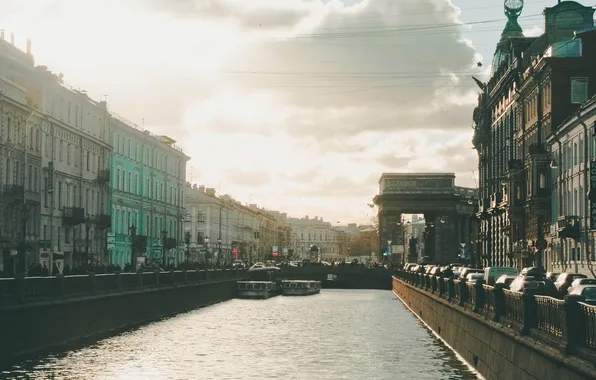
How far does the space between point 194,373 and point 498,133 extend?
8504 cm

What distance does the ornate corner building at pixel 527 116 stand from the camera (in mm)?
76938

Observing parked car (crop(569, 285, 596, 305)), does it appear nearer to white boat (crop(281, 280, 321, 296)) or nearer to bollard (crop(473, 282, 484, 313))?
bollard (crop(473, 282, 484, 313))

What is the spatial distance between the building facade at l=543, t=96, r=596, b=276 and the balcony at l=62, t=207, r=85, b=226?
112 ft

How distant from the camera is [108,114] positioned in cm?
9469

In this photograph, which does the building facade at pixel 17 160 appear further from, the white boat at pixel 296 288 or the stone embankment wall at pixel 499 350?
the white boat at pixel 296 288

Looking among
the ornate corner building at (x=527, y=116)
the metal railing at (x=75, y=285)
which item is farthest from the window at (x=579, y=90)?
the metal railing at (x=75, y=285)

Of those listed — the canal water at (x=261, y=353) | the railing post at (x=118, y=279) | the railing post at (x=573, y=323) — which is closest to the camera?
the railing post at (x=573, y=323)

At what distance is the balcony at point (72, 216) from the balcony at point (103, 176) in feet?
26.8

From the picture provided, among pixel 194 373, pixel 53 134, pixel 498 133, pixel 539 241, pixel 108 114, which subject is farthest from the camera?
pixel 498 133

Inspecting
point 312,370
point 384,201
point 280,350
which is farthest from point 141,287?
point 384,201

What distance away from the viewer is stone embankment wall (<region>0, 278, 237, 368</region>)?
3325cm

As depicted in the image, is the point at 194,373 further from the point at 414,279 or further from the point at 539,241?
the point at 414,279

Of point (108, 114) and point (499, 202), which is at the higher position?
point (108, 114)

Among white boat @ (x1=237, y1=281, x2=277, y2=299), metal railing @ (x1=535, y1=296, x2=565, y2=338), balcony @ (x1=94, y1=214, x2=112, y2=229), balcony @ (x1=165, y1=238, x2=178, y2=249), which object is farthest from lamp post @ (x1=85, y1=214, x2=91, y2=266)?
metal railing @ (x1=535, y1=296, x2=565, y2=338)
